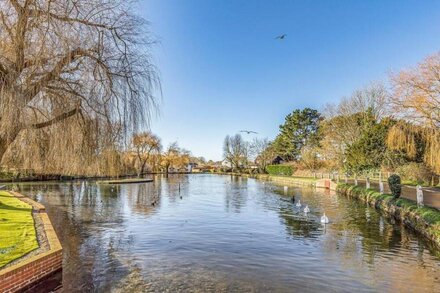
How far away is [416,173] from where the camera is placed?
31922 mm

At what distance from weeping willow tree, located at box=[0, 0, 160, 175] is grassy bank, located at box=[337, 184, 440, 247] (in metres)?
10.8

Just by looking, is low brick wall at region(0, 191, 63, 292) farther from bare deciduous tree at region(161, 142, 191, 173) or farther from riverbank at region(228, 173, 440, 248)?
bare deciduous tree at region(161, 142, 191, 173)

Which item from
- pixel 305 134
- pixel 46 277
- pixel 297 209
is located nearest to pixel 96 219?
pixel 46 277

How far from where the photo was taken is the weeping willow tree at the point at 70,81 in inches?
329

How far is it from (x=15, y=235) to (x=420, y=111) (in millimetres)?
23625

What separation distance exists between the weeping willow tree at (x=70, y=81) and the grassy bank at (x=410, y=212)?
10825 millimetres

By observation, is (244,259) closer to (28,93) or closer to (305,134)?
(28,93)

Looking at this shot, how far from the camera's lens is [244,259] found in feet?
35.2

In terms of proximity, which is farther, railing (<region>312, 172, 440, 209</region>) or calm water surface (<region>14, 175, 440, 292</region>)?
railing (<region>312, 172, 440, 209</region>)

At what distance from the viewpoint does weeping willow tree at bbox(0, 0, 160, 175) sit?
8.36m

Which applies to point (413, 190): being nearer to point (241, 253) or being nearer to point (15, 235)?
point (241, 253)

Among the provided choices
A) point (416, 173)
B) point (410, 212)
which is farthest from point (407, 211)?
point (416, 173)

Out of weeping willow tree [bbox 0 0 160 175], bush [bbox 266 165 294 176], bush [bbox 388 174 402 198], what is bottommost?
bush [bbox 388 174 402 198]

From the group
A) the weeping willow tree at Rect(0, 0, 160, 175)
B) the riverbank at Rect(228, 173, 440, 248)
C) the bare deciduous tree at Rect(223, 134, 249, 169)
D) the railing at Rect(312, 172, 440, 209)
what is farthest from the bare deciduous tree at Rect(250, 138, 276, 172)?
the weeping willow tree at Rect(0, 0, 160, 175)
